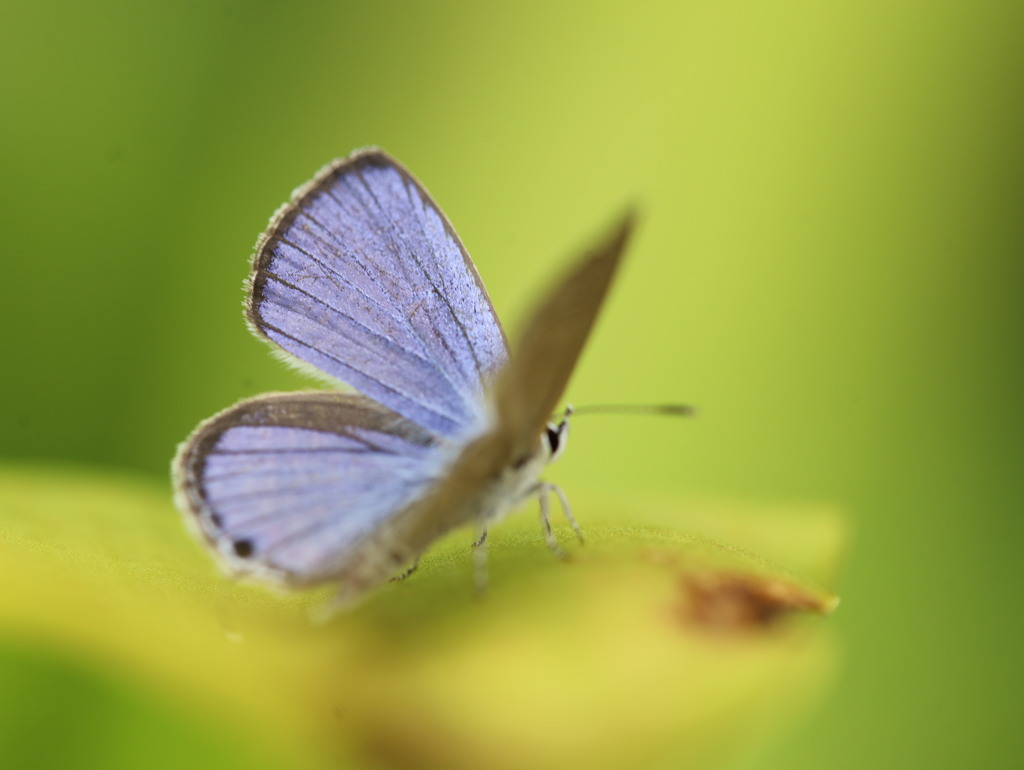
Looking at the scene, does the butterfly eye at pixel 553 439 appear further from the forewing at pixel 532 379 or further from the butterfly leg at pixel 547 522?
the forewing at pixel 532 379

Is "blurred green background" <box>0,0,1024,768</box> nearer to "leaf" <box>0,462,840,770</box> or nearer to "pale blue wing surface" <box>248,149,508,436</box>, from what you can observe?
"pale blue wing surface" <box>248,149,508,436</box>

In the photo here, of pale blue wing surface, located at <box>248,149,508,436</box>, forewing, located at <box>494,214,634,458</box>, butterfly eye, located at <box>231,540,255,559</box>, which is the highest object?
forewing, located at <box>494,214,634,458</box>

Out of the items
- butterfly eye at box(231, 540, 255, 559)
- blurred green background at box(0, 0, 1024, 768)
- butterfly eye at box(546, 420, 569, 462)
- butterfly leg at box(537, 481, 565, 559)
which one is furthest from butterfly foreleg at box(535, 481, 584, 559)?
blurred green background at box(0, 0, 1024, 768)

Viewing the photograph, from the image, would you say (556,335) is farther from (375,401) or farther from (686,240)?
(686,240)

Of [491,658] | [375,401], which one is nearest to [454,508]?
[375,401]

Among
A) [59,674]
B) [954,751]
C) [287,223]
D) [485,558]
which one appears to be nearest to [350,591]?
[485,558]

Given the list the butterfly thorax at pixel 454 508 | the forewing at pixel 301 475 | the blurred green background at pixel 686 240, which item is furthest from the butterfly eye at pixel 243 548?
the blurred green background at pixel 686 240
